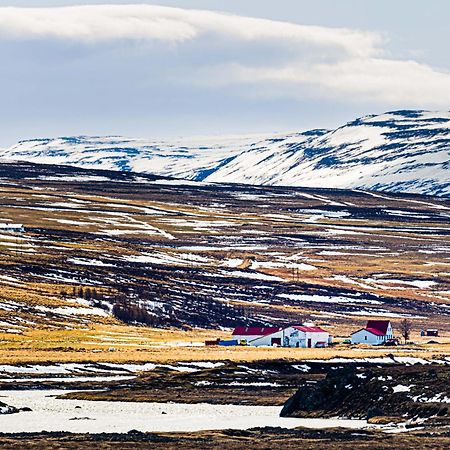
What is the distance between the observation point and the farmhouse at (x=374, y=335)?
141250 mm

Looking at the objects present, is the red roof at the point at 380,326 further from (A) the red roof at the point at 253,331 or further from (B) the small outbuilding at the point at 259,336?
(B) the small outbuilding at the point at 259,336

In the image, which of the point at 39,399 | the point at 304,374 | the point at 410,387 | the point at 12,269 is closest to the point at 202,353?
the point at 304,374

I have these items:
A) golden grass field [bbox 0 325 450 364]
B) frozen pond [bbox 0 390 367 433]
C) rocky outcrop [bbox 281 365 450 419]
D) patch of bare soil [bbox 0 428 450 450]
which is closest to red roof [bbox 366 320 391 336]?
golden grass field [bbox 0 325 450 364]

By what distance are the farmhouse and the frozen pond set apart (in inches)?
2962

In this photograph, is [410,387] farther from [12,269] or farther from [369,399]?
[12,269]

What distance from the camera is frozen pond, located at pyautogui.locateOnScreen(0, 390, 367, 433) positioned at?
54.5 m

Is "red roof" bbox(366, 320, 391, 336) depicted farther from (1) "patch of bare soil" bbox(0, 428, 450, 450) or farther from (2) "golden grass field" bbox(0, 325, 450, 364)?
(1) "patch of bare soil" bbox(0, 428, 450, 450)

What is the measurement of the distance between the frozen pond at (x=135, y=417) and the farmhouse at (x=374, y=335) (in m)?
75.2

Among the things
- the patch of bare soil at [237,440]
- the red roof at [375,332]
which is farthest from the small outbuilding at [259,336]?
the patch of bare soil at [237,440]

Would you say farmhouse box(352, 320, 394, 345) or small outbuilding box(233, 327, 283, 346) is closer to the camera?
small outbuilding box(233, 327, 283, 346)

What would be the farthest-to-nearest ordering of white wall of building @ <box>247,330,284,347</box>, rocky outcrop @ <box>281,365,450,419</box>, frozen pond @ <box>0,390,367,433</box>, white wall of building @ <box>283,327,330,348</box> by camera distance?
1. white wall of building @ <box>247,330,284,347</box>
2. white wall of building @ <box>283,327,330,348</box>
3. rocky outcrop @ <box>281,365,450,419</box>
4. frozen pond @ <box>0,390,367,433</box>

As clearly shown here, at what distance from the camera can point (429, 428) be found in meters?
52.0

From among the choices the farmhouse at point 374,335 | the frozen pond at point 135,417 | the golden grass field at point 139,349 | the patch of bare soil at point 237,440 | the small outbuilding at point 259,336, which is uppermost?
the patch of bare soil at point 237,440

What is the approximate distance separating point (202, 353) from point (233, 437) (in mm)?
60738
